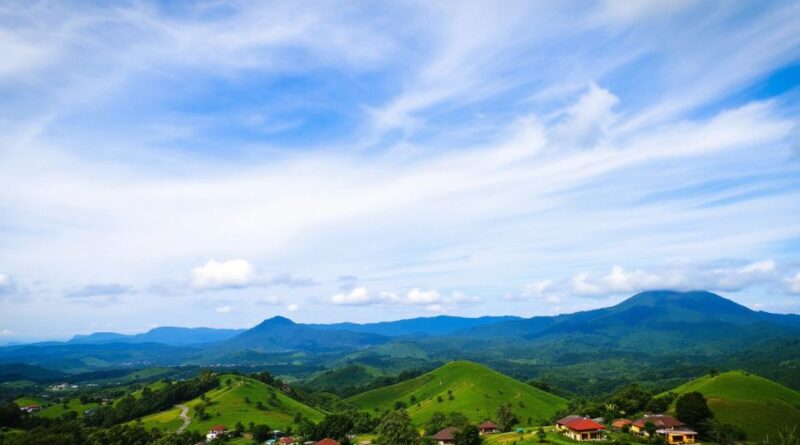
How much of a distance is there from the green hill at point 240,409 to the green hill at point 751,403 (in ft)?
321

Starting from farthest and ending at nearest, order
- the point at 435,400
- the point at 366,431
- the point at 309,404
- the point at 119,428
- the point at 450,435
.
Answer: the point at 309,404, the point at 435,400, the point at 366,431, the point at 119,428, the point at 450,435

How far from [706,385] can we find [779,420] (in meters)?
33.8

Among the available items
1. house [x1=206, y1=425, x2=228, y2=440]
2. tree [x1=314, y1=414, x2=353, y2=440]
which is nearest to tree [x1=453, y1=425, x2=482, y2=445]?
tree [x1=314, y1=414, x2=353, y2=440]

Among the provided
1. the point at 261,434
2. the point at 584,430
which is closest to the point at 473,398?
the point at 261,434

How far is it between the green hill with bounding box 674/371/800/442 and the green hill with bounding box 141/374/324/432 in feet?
321

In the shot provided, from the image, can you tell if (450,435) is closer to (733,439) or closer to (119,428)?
(733,439)

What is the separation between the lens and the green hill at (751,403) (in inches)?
3812

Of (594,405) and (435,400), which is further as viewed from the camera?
(435,400)

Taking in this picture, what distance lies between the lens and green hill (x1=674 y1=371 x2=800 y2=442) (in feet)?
318

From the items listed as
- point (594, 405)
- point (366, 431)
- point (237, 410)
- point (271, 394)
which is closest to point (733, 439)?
point (594, 405)

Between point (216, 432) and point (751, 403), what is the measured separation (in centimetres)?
11632

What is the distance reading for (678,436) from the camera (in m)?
82.5

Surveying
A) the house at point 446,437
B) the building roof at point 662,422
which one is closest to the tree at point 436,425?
the house at point 446,437

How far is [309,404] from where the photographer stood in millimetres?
175750
